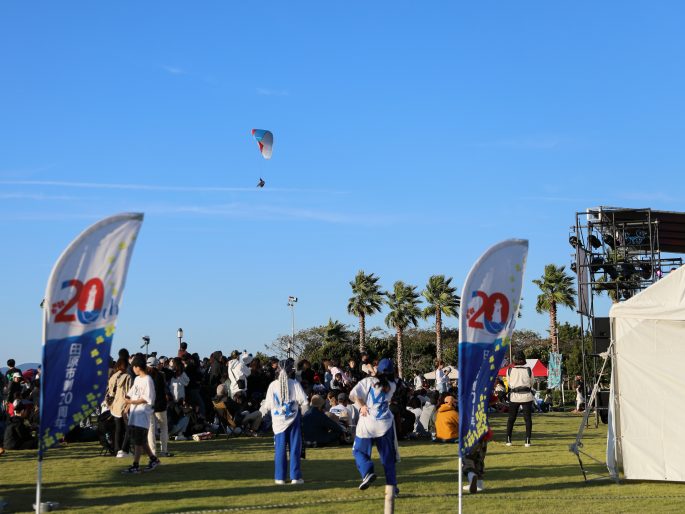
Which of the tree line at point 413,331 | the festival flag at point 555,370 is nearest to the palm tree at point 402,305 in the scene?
the tree line at point 413,331

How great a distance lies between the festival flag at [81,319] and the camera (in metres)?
7.91

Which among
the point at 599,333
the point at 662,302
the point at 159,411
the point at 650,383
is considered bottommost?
the point at 159,411

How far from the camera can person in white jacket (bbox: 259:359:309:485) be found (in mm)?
12219

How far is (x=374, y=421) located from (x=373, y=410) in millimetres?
127

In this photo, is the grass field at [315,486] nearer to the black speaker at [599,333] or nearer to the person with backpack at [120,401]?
the person with backpack at [120,401]

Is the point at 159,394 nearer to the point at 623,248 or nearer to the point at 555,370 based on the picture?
the point at 623,248

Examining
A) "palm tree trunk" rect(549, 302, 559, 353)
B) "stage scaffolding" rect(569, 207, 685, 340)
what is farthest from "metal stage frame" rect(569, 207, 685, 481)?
"palm tree trunk" rect(549, 302, 559, 353)

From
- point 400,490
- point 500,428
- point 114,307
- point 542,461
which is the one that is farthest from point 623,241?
point 114,307

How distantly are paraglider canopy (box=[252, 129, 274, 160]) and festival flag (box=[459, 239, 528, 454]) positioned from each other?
2040 centimetres

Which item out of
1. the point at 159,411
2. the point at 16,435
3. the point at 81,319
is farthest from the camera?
the point at 16,435

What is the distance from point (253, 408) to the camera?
71.1 feet

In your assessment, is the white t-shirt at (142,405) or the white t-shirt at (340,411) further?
the white t-shirt at (340,411)

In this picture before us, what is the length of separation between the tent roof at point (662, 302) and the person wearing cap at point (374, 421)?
3750 mm

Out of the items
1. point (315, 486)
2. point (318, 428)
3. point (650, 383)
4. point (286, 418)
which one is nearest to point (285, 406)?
point (286, 418)
